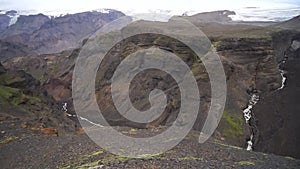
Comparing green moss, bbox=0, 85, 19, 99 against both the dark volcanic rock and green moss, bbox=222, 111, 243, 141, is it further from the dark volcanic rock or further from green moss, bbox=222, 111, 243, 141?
the dark volcanic rock

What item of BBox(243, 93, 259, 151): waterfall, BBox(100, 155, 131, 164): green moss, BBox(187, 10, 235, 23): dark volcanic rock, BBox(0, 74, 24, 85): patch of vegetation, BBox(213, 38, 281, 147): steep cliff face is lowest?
BBox(243, 93, 259, 151): waterfall

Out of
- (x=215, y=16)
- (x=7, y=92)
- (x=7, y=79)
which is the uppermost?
(x=215, y=16)

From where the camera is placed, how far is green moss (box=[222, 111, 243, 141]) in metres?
37.9

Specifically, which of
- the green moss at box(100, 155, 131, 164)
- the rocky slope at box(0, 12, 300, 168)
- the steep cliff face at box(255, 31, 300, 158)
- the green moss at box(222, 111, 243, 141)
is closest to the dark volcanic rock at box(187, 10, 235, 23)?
the rocky slope at box(0, 12, 300, 168)

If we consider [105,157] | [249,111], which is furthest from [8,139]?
[249,111]

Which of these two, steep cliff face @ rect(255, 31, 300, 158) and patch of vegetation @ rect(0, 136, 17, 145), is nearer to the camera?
patch of vegetation @ rect(0, 136, 17, 145)

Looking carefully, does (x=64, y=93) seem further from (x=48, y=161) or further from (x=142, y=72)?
(x=48, y=161)

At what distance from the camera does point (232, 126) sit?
3984 cm

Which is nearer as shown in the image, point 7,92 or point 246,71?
point 7,92

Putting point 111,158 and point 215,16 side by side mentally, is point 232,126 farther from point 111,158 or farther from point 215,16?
point 215,16

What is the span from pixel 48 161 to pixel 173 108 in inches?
1090

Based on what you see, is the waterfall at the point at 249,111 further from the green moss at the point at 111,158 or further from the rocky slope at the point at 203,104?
the green moss at the point at 111,158

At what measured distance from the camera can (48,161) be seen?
18375mm

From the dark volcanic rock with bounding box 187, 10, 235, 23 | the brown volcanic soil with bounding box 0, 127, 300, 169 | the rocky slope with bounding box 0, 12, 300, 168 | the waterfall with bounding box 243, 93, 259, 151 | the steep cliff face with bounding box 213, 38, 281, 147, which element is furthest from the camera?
the dark volcanic rock with bounding box 187, 10, 235, 23
